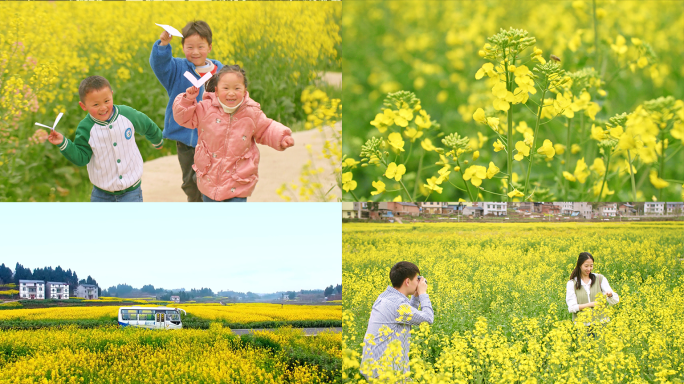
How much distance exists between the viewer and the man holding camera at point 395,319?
117 inches

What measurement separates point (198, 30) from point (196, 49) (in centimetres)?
12

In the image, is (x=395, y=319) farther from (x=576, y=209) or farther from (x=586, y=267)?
(x=576, y=209)

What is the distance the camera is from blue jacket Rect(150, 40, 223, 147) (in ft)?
10.6

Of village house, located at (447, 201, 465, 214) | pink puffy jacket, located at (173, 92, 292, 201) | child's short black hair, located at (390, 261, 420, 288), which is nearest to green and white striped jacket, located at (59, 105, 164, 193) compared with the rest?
pink puffy jacket, located at (173, 92, 292, 201)

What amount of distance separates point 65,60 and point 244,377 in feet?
8.57

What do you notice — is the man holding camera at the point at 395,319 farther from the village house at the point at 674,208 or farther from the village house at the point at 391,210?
the village house at the point at 674,208

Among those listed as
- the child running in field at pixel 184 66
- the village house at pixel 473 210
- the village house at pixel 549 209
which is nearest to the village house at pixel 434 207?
the village house at pixel 473 210

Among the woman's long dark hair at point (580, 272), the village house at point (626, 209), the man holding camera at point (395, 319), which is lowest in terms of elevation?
the man holding camera at point (395, 319)

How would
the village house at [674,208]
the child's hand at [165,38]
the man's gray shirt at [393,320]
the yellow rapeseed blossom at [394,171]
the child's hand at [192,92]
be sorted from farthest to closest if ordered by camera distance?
the village house at [674,208], the yellow rapeseed blossom at [394,171], the child's hand at [165,38], the child's hand at [192,92], the man's gray shirt at [393,320]

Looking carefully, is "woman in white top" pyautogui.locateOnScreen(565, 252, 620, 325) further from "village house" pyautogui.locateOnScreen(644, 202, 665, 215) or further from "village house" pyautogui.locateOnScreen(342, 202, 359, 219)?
"village house" pyautogui.locateOnScreen(342, 202, 359, 219)

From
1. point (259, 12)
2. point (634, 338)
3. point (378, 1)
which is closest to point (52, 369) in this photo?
point (259, 12)

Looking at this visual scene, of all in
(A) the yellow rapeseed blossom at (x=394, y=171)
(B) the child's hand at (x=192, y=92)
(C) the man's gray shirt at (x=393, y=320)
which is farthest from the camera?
(A) the yellow rapeseed blossom at (x=394, y=171)

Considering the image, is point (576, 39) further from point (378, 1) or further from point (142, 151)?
point (142, 151)

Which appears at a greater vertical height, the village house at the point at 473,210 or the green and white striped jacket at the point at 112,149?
the green and white striped jacket at the point at 112,149
